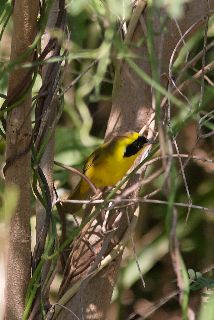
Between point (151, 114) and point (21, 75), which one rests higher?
point (21, 75)

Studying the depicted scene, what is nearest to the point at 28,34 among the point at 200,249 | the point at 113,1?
the point at 113,1

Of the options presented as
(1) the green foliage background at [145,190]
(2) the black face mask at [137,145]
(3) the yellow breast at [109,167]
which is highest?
(2) the black face mask at [137,145]

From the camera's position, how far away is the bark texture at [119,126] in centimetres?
120

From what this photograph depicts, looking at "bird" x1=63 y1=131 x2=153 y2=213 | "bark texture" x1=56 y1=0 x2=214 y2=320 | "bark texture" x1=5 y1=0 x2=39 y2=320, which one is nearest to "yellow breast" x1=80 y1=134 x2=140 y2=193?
"bird" x1=63 y1=131 x2=153 y2=213

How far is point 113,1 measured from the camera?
3.63 feet

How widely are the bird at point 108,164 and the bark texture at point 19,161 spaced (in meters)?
0.22

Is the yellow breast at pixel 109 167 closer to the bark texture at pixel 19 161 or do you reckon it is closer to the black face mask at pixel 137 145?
the black face mask at pixel 137 145

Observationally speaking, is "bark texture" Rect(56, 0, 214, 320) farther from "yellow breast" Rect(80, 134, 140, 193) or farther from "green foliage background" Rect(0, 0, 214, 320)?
"green foliage background" Rect(0, 0, 214, 320)

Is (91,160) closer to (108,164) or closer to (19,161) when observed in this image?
(108,164)

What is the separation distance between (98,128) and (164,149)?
159 cm

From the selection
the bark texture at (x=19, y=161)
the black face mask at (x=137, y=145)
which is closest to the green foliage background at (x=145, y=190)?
the black face mask at (x=137, y=145)

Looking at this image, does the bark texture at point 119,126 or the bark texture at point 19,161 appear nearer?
the bark texture at point 19,161

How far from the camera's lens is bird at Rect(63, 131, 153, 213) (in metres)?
1.28

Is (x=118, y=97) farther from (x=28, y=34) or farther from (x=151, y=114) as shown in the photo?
(x=28, y=34)
